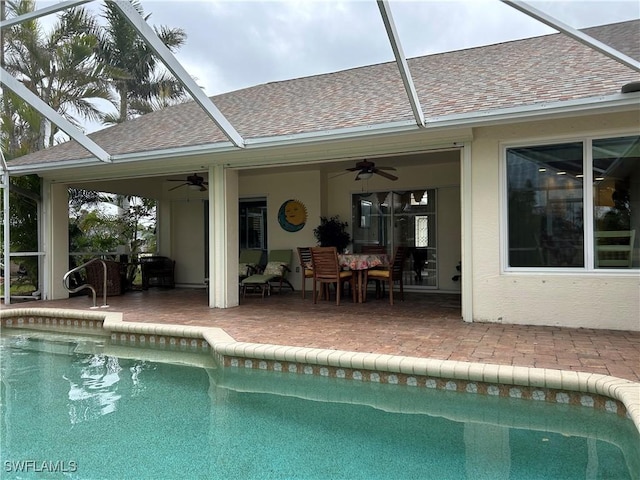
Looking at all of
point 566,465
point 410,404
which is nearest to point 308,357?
point 410,404

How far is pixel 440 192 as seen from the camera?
32.0 ft

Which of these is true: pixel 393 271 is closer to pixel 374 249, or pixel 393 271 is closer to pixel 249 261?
pixel 374 249

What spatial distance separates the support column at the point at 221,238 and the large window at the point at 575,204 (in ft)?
14.8

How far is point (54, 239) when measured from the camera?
29.7 feet

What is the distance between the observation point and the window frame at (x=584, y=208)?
5.37 metres

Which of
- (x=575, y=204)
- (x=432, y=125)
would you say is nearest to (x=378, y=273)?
(x=432, y=125)

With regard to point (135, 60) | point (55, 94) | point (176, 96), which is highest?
point (135, 60)

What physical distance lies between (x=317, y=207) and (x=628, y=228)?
6339 millimetres

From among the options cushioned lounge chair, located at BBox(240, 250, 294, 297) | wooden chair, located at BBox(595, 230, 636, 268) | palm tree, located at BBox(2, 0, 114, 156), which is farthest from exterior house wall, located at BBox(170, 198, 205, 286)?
wooden chair, located at BBox(595, 230, 636, 268)

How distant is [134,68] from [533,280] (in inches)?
811

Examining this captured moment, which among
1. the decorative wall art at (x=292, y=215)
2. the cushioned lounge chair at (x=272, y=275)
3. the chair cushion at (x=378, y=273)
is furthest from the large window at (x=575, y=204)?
the decorative wall art at (x=292, y=215)

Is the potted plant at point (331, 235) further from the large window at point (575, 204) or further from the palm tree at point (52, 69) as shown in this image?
the palm tree at point (52, 69)

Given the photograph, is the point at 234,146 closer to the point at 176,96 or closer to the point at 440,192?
the point at 440,192

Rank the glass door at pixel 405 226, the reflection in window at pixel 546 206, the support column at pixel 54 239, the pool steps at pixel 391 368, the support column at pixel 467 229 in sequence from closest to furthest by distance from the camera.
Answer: the pool steps at pixel 391 368, the reflection in window at pixel 546 206, the support column at pixel 467 229, the support column at pixel 54 239, the glass door at pixel 405 226
